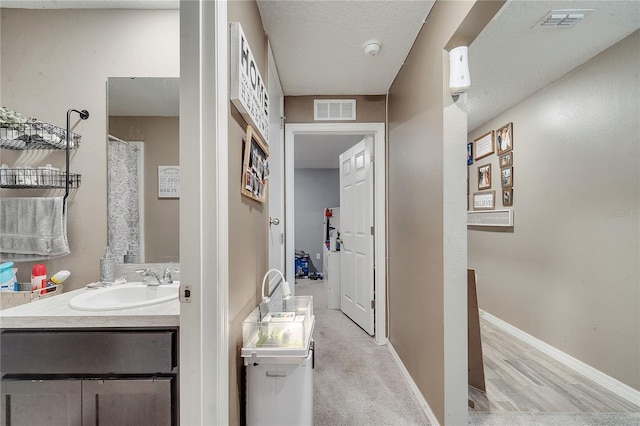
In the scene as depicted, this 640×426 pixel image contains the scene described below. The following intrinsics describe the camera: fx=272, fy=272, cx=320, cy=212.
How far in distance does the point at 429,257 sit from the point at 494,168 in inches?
84.1

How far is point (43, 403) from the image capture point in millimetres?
1025

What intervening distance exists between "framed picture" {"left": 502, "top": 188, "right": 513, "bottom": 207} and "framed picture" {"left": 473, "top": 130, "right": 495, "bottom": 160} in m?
0.53

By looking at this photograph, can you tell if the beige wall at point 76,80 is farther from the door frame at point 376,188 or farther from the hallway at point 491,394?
the hallway at point 491,394

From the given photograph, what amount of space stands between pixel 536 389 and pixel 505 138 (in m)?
2.33

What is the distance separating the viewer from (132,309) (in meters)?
1.11

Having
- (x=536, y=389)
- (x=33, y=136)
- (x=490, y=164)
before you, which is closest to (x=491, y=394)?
(x=536, y=389)

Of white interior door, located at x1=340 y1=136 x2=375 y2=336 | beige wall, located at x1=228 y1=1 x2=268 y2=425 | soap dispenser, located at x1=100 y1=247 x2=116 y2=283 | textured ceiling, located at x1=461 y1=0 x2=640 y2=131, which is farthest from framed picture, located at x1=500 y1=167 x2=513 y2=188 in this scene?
soap dispenser, located at x1=100 y1=247 x2=116 y2=283

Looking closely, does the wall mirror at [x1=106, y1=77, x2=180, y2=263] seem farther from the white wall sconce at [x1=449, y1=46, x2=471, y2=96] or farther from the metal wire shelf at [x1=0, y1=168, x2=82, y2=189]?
the white wall sconce at [x1=449, y1=46, x2=471, y2=96]

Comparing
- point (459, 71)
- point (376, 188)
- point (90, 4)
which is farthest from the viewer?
point (376, 188)

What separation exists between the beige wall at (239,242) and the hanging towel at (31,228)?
111 cm

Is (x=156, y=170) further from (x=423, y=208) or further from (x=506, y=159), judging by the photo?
(x=506, y=159)

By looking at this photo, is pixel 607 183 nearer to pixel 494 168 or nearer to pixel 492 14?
pixel 494 168

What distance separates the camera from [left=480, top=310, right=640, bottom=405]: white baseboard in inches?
69.8

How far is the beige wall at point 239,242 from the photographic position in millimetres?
1121
